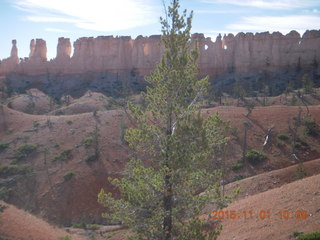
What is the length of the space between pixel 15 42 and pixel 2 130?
1600 inches

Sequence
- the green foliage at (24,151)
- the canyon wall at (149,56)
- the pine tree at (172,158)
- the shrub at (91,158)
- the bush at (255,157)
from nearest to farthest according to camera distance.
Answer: the pine tree at (172,158) → the bush at (255,157) → the shrub at (91,158) → the green foliage at (24,151) → the canyon wall at (149,56)

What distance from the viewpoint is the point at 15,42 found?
69812mm

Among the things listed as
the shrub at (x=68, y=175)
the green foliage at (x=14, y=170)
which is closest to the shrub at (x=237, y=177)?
the shrub at (x=68, y=175)

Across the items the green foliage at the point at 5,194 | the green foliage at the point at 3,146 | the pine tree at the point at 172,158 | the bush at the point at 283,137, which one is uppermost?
the pine tree at the point at 172,158

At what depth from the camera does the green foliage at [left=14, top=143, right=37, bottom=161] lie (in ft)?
98.4

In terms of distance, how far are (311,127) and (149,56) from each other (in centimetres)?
4166

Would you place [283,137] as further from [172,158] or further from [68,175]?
[172,158]

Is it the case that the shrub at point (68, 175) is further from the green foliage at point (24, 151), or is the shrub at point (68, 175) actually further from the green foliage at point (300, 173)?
the green foliage at point (300, 173)

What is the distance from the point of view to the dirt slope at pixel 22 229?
49.0ft

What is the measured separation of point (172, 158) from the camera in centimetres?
991

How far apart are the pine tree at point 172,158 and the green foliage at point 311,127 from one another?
23.0 meters

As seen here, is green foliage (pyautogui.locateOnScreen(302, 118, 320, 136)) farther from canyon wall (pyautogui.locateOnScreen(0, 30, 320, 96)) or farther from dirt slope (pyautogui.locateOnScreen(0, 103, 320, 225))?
canyon wall (pyautogui.locateOnScreen(0, 30, 320, 96))

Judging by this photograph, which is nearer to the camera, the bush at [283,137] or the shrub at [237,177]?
the shrub at [237,177]
